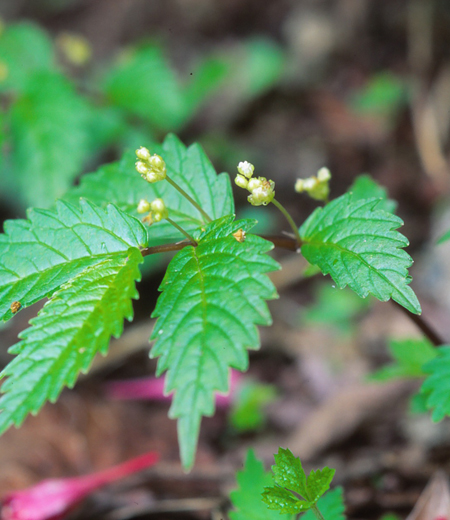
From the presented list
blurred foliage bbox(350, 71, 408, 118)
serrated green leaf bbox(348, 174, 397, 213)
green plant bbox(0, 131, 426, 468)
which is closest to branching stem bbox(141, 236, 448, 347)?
green plant bbox(0, 131, 426, 468)

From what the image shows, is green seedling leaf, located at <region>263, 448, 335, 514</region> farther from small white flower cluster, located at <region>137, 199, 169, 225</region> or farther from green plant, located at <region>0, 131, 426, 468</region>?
small white flower cluster, located at <region>137, 199, 169, 225</region>

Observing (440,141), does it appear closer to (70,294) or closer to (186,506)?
(186,506)

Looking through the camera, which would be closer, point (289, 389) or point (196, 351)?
point (196, 351)

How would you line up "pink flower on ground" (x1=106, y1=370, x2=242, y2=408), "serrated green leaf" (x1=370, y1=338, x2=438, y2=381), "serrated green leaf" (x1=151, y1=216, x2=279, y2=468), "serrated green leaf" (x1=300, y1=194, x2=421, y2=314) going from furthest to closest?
"pink flower on ground" (x1=106, y1=370, x2=242, y2=408)
"serrated green leaf" (x1=370, y1=338, x2=438, y2=381)
"serrated green leaf" (x1=300, y1=194, x2=421, y2=314)
"serrated green leaf" (x1=151, y1=216, x2=279, y2=468)

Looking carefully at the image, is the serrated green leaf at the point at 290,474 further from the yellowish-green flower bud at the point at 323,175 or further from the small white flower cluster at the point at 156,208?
the yellowish-green flower bud at the point at 323,175

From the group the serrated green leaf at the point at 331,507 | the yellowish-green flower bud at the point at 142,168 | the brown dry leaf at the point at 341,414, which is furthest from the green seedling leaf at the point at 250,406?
the yellowish-green flower bud at the point at 142,168

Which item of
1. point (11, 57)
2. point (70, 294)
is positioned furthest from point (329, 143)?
point (70, 294)

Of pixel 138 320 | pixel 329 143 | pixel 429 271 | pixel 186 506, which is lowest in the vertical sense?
pixel 186 506
